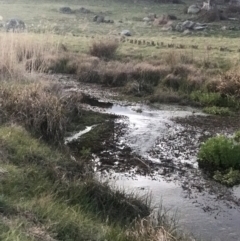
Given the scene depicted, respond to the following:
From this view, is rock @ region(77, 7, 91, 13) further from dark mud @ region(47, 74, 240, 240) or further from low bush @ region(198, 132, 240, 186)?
low bush @ region(198, 132, 240, 186)

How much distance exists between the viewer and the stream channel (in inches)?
344

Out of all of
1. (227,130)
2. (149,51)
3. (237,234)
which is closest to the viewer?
Result: (237,234)

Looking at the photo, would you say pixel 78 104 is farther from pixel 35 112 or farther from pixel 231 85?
pixel 231 85

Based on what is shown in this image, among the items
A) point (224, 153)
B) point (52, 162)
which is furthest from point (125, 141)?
point (52, 162)

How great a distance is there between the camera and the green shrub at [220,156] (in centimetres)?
1118

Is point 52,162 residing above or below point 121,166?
above

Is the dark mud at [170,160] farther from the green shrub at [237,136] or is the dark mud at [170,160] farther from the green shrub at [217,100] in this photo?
the green shrub at [217,100]

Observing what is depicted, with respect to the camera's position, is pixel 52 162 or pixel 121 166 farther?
pixel 121 166

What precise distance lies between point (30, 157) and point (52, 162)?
454 mm

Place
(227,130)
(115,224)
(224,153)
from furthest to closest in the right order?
(227,130) < (224,153) < (115,224)

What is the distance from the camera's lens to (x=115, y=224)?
7.63m

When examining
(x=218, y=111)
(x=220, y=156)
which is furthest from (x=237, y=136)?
(x=218, y=111)

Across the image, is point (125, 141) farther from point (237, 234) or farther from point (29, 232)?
point (29, 232)

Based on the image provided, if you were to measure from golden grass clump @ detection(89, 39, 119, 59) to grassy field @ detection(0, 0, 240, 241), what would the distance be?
0.05m
